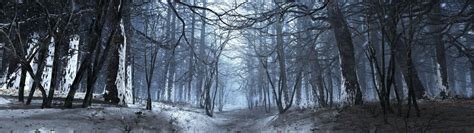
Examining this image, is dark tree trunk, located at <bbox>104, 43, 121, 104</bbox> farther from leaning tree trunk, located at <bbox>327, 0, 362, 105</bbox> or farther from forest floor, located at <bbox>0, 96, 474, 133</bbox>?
leaning tree trunk, located at <bbox>327, 0, 362, 105</bbox>

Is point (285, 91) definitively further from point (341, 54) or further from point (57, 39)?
point (57, 39)

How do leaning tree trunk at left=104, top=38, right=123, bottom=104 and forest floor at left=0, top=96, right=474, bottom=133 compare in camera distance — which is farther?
leaning tree trunk at left=104, top=38, right=123, bottom=104

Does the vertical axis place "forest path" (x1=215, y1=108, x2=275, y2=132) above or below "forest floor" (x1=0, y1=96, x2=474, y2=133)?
below

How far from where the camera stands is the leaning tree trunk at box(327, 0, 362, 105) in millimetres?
9812

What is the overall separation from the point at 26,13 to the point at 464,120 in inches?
482

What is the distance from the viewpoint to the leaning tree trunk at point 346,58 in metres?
9.81

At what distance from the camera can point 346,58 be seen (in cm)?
1025

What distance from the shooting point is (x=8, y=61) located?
1279 centimetres

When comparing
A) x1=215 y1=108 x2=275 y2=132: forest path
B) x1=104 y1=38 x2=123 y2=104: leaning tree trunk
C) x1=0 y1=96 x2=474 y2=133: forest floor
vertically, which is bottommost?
x1=215 y1=108 x2=275 y2=132: forest path

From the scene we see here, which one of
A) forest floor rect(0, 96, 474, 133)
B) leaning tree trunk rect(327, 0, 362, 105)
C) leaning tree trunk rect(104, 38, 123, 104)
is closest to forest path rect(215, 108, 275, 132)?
forest floor rect(0, 96, 474, 133)

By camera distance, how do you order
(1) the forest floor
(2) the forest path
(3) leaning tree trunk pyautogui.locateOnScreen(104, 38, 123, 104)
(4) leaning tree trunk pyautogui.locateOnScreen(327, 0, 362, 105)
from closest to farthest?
(1) the forest floor → (4) leaning tree trunk pyautogui.locateOnScreen(327, 0, 362, 105) → (2) the forest path → (3) leaning tree trunk pyautogui.locateOnScreen(104, 38, 123, 104)

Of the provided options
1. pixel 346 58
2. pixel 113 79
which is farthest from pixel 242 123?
pixel 113 79

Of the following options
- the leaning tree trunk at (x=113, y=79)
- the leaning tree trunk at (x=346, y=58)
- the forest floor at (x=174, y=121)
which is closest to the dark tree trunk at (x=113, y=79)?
the leaning tree trunk at (x=113, y=79)

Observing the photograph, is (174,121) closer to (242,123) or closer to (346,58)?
(242,123)
